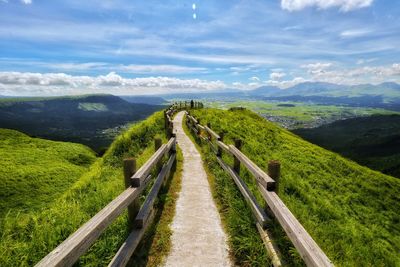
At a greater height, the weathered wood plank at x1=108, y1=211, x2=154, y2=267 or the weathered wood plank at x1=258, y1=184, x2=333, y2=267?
the weathered wood plank at x1=258, y1=184, x2=333, y2=267

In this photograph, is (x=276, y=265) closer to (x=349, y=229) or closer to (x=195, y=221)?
(x=195, y=221)

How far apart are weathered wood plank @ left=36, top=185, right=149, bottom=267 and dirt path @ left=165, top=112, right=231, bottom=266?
2.19m

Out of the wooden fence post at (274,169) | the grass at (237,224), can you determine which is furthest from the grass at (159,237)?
the wooden fence post at (274,169)

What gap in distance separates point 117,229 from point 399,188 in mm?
27566

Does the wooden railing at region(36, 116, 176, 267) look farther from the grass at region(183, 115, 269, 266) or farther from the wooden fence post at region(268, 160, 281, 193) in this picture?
the wooden fence post at region(268, 160, 281, 193)

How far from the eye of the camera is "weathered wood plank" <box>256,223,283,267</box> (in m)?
5.79

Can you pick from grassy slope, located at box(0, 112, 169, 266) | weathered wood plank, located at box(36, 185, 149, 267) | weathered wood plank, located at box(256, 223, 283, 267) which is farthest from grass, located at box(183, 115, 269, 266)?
weathered wood plank, located at box(36, 185, 149, 267)

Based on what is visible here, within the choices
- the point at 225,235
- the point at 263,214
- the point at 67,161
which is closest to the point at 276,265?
the point at 263,214

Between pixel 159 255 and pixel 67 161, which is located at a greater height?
pixel 159 255

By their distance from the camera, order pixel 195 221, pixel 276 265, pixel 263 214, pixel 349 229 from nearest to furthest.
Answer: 1. pixel 276 265
2. pixel 263 214
3. pixel 195 221
4. pixel 349 229

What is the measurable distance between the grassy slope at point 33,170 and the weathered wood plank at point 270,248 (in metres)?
25.6

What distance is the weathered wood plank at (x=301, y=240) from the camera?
4.13 meters

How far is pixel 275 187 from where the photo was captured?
22.9ft

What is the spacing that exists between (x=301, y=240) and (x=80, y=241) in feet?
11.3
